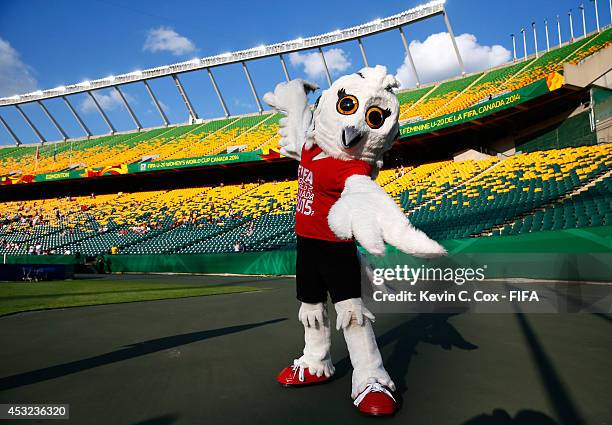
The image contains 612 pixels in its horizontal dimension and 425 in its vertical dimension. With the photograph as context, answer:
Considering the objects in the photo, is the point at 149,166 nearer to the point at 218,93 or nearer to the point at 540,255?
the point at 218,93

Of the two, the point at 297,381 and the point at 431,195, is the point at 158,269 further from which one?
the point at 297,381

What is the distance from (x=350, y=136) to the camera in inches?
89.7

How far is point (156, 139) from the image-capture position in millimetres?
33281

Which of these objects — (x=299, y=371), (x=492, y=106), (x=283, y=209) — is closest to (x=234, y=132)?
(x=283, y=209)

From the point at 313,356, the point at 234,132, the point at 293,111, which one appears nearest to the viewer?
the point at 313,356

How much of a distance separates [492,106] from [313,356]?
1671 cm

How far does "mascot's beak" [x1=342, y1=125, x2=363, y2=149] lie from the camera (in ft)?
7.47

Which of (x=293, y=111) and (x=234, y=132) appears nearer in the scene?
(x=293, y=111)

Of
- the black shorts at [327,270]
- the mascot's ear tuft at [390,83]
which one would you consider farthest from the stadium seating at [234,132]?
the black shorts at [327,270]

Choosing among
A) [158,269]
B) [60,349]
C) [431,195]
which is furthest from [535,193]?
[158,269]

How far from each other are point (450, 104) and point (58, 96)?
36057mm

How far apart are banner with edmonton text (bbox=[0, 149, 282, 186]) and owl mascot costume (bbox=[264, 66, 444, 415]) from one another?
738 inches

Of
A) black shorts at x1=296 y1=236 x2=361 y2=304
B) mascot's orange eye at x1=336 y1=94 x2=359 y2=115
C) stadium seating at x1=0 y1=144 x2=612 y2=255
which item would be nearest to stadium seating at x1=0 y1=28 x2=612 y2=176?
stadium seating at x1=0 y1=144 x2=612 y2=255

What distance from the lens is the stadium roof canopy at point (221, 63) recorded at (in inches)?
1064
